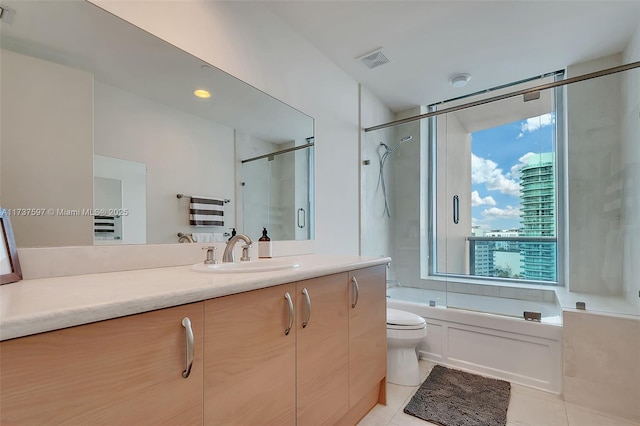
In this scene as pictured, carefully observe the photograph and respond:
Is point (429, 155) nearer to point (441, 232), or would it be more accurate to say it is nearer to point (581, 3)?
point (441, 232)

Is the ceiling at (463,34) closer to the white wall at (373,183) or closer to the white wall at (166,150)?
the white wall at (373,183)

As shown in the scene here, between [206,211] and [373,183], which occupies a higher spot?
[373,183]

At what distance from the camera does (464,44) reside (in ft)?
7.36

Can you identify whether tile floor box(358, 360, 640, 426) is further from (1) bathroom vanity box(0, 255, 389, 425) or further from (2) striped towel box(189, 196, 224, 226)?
(2) striped towel box(189, 196, 224, 226)

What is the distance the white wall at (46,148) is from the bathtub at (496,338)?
2.42 metres

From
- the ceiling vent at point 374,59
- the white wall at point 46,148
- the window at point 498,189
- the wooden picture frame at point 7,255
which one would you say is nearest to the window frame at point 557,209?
the window at point 498,189

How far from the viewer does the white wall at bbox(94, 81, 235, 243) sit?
1192mm

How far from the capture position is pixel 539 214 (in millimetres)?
2691

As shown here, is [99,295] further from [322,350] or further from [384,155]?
[384,155]

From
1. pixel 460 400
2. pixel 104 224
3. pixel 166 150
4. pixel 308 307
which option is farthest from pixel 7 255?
pixel 460 400

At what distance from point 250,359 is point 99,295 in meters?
0.48

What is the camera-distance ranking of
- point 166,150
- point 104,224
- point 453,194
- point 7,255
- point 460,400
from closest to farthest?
point 7,255
point 104,224
point 166,150
point 460,400
point 453,194

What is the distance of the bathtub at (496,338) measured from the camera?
2.01 meters

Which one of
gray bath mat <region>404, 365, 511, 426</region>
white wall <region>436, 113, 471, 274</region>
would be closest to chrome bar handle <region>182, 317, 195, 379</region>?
gray bath mat <region>404, 365, 511, 426</region>
